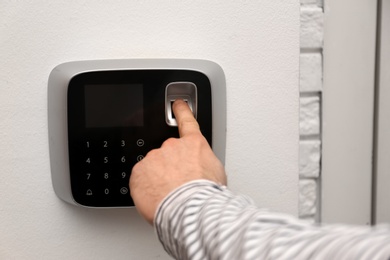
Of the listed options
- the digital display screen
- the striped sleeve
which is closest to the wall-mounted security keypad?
the digital display screen

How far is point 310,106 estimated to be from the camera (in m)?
0.54

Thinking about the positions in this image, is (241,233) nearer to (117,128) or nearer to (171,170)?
(171,170)

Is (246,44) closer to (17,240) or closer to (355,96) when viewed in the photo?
(355,96)

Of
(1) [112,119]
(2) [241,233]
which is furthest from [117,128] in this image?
(2) [241,233]

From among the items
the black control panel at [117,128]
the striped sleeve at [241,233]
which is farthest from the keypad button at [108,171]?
the striped sleeve at [241,233]

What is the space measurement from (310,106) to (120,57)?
231mm

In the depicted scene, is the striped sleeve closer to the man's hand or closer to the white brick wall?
the man's hand

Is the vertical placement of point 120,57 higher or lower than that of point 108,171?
higher

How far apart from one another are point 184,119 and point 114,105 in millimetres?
77

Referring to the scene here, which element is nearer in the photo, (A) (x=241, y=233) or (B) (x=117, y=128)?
(A) (x=241, y=233)

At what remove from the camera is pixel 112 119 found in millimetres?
469

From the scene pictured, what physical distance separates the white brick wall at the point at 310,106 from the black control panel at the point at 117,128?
0.43 ft

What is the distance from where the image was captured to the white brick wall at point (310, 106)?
1.71 ft

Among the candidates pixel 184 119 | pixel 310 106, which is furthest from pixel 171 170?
pixel 310 106
